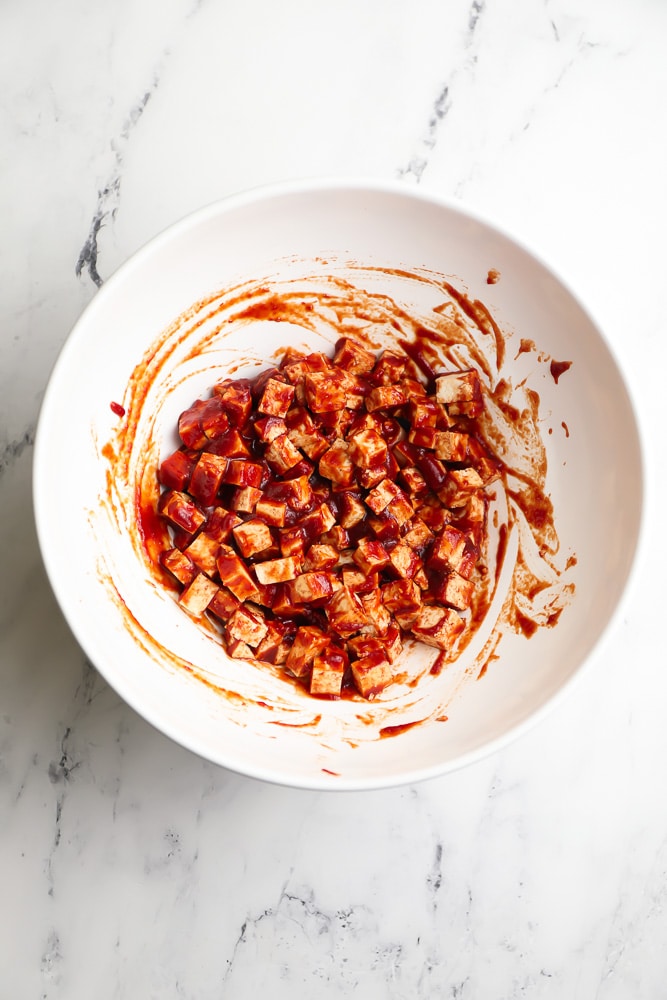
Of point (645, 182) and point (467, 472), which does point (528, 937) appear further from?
point (645, 182)

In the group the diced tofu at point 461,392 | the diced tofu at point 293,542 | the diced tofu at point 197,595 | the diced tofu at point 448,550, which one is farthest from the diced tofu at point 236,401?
the diced tofu at point 448,550

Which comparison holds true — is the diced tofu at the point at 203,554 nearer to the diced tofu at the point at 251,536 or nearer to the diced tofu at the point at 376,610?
the diced tofu at the point at 251,536

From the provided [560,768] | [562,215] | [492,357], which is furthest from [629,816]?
[562,215]

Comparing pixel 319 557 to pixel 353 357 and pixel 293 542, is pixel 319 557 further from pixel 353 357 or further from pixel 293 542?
pixel 353 357

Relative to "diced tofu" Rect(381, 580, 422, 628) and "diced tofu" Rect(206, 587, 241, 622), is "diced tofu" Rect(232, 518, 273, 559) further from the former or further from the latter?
"diced tofu" Rect(381, 580, 422, 628)

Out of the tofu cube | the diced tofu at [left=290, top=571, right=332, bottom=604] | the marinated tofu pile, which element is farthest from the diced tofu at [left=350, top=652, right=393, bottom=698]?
the tofu cube

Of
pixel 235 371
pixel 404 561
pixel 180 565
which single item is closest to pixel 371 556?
pixel 404 561

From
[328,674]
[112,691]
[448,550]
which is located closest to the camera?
[328,674]
